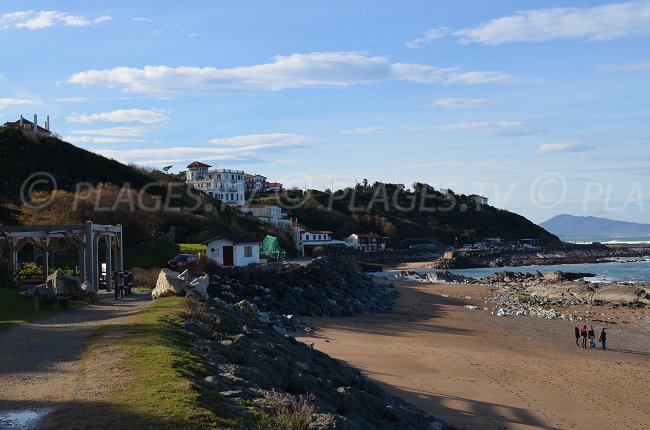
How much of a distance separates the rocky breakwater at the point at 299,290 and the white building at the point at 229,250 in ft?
12.8

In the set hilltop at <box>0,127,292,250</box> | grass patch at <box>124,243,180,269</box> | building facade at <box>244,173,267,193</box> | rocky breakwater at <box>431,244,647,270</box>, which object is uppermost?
building facade at <box>244,173,267,193</box>

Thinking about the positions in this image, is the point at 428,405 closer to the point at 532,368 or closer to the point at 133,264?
the point at 532,368

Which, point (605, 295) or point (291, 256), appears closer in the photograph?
point (605, 295)

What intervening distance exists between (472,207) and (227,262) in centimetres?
14355

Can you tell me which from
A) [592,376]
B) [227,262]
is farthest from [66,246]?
[592,376]

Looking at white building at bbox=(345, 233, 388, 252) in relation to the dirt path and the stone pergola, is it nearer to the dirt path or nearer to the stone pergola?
the stone pergola

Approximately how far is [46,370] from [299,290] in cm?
2638

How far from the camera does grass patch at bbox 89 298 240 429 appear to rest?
8.22 metres

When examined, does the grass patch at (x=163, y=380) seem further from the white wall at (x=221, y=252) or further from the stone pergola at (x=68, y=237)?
the white wall at (x=221, y=252)

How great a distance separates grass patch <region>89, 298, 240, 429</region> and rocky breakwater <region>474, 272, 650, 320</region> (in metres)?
28.4

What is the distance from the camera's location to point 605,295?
173 feet

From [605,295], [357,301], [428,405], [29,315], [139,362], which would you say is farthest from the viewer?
[605,295]

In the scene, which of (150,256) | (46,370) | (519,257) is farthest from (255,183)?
(46,370)

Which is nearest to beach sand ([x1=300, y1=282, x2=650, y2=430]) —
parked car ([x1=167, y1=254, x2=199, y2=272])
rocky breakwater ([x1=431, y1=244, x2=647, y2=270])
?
parked car ([x1=167, y1=254, x2=199, y2=272])
